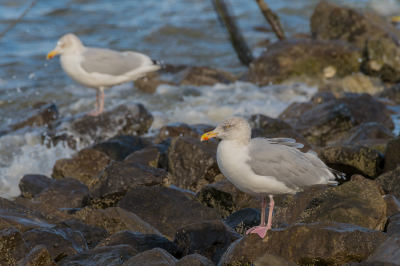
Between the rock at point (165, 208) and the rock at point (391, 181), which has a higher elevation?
the rock at point (165, 208)

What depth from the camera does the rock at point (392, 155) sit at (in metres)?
6.23

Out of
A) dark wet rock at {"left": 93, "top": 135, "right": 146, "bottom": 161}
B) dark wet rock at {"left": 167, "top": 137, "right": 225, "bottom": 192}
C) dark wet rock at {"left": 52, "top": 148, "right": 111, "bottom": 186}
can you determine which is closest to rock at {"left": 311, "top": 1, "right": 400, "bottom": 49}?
dark wet rock at {"left": 93, "top": 135, "right": 146, "bottom": 161}

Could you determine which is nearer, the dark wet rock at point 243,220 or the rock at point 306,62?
the dark wet rock at point 243,220

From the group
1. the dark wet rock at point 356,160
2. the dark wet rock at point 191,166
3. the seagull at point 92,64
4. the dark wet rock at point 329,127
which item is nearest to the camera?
A: the dark wet rock at point 356,160

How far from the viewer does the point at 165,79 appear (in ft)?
44.7

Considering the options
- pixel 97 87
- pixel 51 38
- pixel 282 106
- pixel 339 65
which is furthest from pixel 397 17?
pixel 97 87

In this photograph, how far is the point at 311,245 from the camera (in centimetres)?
363

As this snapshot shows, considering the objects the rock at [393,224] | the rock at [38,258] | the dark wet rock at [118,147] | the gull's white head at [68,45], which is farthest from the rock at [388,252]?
the gull's white head at [68,45]

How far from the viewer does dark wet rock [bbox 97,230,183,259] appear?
4.43 metres

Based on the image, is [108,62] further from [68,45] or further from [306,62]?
[306,62]

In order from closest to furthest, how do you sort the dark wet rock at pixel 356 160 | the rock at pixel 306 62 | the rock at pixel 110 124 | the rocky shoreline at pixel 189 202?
the rocky shoreline at pixel 189 202 → the dark wet rock at pixel 356 160 → the rock at pixel 110 124 → the rock at pixel 306 62

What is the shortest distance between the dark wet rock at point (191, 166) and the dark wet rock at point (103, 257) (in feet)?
9.27

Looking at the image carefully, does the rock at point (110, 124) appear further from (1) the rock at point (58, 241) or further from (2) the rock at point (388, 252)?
(2) the rock at point (388, 252)

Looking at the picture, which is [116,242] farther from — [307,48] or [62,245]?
[307,48]
